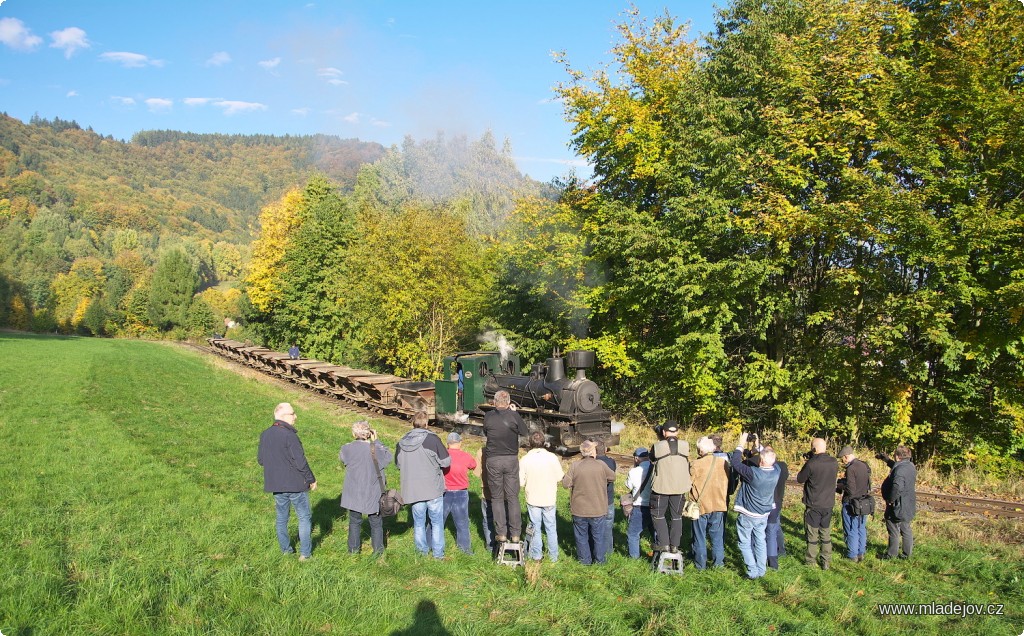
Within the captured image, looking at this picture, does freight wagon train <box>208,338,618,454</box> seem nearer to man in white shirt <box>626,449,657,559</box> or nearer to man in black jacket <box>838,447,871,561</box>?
man in white shirt <box>626,449,657,559</box>

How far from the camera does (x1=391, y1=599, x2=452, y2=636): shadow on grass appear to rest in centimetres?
545

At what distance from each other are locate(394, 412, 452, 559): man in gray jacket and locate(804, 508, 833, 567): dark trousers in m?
4.55

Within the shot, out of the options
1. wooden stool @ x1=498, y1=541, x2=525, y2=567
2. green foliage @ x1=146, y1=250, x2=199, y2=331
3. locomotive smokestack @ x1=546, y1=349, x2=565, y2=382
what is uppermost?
green foliage @ x1=146, y1=250, x2=199, y2=331

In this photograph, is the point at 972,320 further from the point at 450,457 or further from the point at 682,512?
the point at 450,457

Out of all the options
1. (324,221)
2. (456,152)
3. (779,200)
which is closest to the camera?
(779,200)

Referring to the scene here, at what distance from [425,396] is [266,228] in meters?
31.9

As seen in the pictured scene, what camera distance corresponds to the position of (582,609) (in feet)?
20.1

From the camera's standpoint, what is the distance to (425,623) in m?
5.64

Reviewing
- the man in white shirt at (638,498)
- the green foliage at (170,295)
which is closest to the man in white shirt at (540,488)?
the man in white shirt at (638,498)

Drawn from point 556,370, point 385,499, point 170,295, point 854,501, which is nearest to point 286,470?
point 385,499

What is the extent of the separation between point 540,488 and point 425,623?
2.22 metres

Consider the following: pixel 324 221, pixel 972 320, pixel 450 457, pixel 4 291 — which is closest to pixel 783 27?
pixel 972 320

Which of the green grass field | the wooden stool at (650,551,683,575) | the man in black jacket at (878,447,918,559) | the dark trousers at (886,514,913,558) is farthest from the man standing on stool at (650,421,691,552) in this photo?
the dark trousers at (886,514,913,558)

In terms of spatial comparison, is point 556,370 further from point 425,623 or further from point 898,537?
point 425,623
